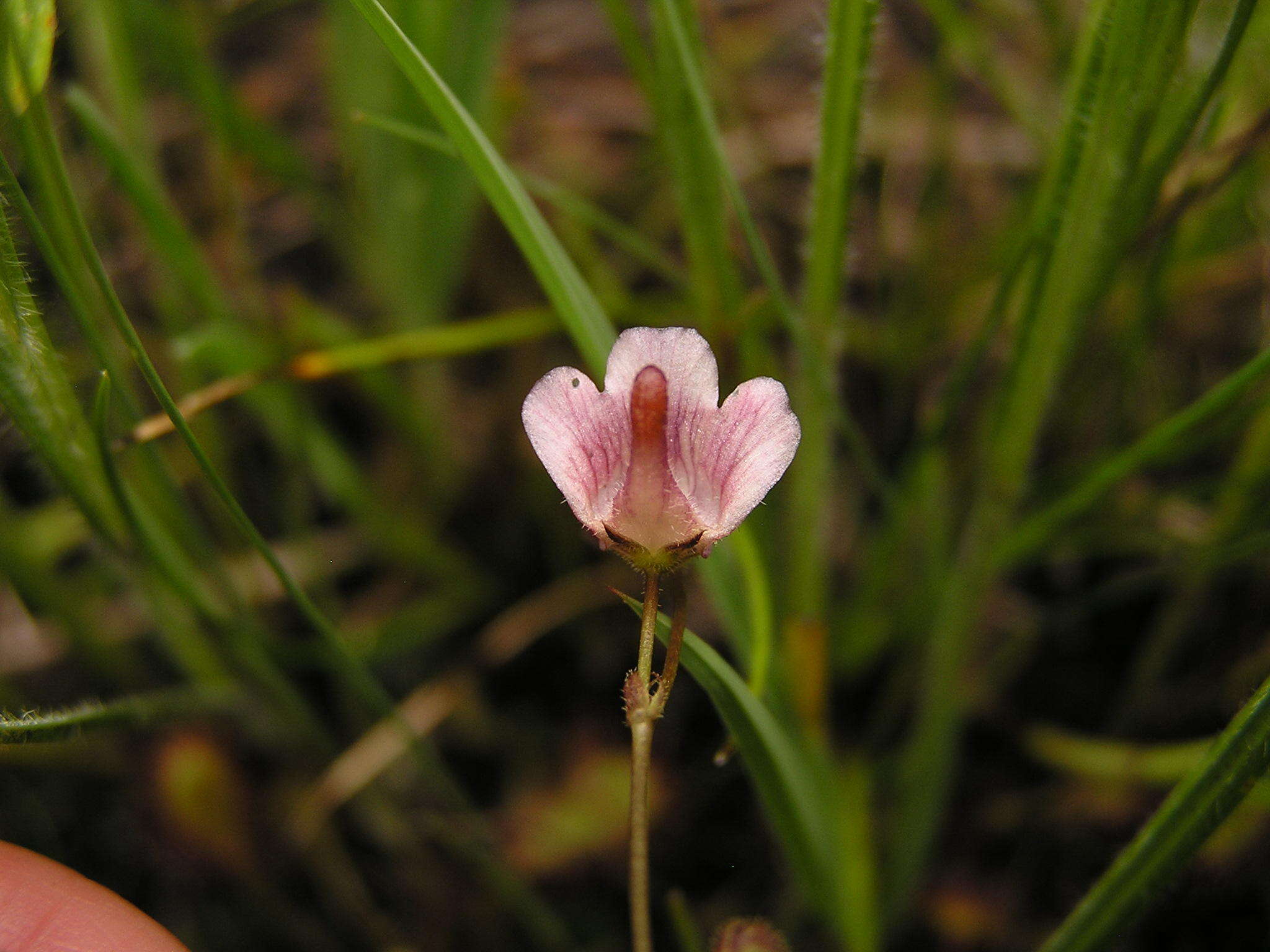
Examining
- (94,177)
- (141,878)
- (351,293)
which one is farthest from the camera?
(351,293)

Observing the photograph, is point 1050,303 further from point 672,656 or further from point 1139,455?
point 672,656

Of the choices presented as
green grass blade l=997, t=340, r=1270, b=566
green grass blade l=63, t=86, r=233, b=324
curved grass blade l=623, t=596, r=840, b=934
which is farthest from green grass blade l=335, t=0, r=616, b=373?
green grass blade l=997, t=340, r=1270, b=566

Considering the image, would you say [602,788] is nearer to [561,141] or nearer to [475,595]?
[475,595]

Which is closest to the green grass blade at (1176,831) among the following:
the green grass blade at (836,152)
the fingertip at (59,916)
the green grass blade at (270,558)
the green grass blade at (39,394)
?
the green grass blade at (836,152)

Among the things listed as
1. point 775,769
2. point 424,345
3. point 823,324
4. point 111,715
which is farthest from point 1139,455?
point 111,715

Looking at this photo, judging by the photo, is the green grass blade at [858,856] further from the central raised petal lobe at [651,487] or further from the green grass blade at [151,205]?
the green grass blade at [151,205]

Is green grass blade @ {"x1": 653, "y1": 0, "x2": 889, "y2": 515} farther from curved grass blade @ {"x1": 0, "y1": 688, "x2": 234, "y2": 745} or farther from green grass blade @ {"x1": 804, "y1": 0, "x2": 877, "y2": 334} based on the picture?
curved grass blade @ {"x1": 0, "y1": 688, "x2": 234, "y2": 745}

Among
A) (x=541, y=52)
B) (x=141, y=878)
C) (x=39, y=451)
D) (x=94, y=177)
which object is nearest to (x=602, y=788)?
(x=141, y=878)
